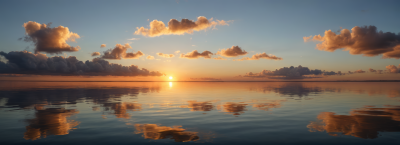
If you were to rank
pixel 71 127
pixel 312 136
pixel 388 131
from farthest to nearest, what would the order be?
pixel 71 127 → pixel 388 131 → pixel 312 136

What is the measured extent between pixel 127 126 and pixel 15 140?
6.74 m

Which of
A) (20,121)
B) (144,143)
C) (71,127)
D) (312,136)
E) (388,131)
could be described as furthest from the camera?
(20,121)

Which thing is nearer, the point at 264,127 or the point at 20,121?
the point at 264,127

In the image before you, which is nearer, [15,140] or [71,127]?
[15,140]

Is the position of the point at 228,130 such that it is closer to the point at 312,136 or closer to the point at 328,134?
the point at 312,136

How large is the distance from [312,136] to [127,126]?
1355cm

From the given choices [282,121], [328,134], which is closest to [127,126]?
[282,121]

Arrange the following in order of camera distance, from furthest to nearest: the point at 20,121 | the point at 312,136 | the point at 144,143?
1. the point at 20,121
2. the point at 312,136
3. the point at 144,143

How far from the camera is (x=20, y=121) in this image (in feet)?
60.1

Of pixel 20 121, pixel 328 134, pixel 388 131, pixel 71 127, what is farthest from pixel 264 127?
pixel 20 121

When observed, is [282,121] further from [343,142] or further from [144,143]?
[144,143]

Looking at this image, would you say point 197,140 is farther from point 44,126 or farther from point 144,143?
point 44,126

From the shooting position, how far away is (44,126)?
1631cm

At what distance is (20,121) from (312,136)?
2382 cm
